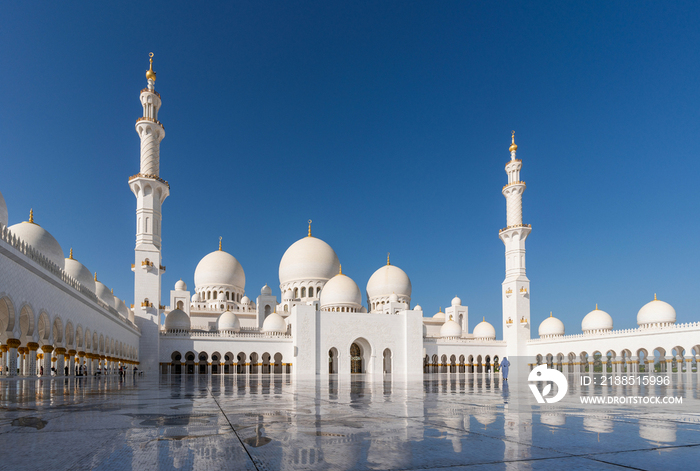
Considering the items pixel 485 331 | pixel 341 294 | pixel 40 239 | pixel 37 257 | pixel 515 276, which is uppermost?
pixel 40 239

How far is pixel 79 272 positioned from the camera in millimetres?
23344

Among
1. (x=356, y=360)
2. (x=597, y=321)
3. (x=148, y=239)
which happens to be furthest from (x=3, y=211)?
(x=597, y=321)

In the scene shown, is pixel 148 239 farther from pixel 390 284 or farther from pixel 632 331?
pixel 632 331

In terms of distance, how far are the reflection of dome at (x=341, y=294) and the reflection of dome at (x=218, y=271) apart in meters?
8.67

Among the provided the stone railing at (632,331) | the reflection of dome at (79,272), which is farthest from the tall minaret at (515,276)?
the reflection of dome at (79,272)

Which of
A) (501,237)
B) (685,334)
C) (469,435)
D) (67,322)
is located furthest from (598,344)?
(469,435)

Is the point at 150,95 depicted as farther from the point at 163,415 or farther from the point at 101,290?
the point at 163,415

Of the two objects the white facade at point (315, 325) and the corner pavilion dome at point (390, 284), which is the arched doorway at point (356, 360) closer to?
the white facade at point (315, 325)

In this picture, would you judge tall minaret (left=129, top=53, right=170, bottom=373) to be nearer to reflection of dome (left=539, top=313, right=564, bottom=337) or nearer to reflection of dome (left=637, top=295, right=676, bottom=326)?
reflection of dome (left=539, top=313, right=564, bottom=337)

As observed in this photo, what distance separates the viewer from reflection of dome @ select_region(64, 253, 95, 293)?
23.1 m

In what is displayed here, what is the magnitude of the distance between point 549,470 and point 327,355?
31.7 metres

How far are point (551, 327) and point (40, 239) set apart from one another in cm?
3344

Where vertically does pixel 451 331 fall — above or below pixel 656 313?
below

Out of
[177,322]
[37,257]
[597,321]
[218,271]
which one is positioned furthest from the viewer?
[218,271]
